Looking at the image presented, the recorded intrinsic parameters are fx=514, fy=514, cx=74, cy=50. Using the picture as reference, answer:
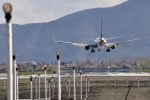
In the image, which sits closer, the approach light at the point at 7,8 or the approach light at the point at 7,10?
the approach light at the point at 7,10

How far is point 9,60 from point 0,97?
150 ft

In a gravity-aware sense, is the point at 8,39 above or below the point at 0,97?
above

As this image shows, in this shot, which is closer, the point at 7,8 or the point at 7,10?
the point at 7,10

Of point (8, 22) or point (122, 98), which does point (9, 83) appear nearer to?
point (8, 22)

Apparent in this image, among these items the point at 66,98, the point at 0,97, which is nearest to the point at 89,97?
the point at 66,98

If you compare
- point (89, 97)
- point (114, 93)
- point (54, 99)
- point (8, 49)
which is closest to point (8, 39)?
point (8, 49)

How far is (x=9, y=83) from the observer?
19.8 metres

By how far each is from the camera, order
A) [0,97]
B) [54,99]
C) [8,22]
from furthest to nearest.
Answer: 1. [0,97]
2. [54,99]
3. [8,22]

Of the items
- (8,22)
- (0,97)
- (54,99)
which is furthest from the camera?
(0,97)

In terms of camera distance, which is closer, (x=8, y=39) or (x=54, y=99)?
(x=8, y=39)

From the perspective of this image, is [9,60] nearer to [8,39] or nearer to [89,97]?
[8,39]

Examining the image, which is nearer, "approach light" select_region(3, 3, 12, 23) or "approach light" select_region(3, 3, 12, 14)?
"approach light" select_region(3, 3, 12, 23)

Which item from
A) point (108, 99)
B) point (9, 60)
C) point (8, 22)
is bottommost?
point (108, 99)

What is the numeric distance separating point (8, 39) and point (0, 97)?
150ft
